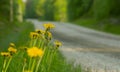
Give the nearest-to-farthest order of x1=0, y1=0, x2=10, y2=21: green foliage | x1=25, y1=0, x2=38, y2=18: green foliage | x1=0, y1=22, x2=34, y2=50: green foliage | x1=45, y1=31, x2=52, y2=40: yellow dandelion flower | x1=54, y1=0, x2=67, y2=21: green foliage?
x1=45, y1=31, x2=52, y2=40: yellow dandelion flower, x1=0, y1=22, x2=34, y2=50: green foliage, x1=0, y1=0, x2=10, y2=21: green foliage, x1=54, y1=0, x2=67, y2=21: green foliage, x1=25, y1=0, x2=38, y2=18: green foliage

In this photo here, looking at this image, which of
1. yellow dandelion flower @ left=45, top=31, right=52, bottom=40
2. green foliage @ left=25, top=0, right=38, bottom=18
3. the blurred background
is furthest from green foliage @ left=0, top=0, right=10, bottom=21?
green foliage @ left=25, top=0, right=38, bottom=18

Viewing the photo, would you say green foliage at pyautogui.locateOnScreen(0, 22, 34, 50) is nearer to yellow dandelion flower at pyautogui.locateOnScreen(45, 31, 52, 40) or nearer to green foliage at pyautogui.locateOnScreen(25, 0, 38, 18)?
yellow dandelion flower at pyautogui.locateOnScreen(45, 31, 52, 40)

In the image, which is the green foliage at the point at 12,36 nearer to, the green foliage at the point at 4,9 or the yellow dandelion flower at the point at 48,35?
the yellow dandelion flower at the point at 48,35

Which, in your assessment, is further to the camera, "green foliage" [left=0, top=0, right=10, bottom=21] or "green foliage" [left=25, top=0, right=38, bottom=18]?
"green foliage" [left=25, top=0, right=38, bottom=18]

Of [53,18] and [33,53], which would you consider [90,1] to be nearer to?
[53,18]

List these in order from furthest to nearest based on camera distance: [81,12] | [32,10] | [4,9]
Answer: [32,10], [81,12], [4,9]

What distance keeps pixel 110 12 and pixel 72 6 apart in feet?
77.5

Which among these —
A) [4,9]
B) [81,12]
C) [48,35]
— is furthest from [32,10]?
[48,35]

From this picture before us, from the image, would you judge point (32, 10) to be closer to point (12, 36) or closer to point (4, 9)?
point (4, 9)

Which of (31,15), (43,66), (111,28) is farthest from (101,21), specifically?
(31,15)

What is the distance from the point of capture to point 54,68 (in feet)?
25.0

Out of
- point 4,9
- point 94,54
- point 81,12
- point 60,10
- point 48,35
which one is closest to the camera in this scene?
point 48,35

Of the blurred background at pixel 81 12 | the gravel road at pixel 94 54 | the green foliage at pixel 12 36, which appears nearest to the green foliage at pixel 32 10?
the blurred background at pixel 81 12

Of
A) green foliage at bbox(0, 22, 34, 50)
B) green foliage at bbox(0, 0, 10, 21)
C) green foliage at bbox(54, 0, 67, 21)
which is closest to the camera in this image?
green foliage at bbox(0, 22, 34, 50)
